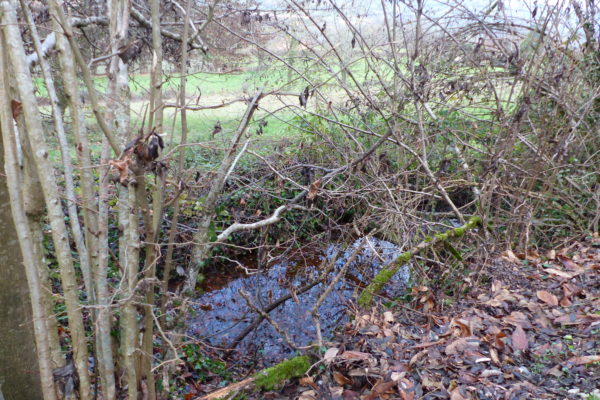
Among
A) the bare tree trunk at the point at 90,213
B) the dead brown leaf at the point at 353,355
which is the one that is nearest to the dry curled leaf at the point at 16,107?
the bare tree trunk at the point at 90,213

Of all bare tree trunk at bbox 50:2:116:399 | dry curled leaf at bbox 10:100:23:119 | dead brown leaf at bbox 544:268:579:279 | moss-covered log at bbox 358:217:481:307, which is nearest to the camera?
dry curled leaf at bbox 10:100:23:119

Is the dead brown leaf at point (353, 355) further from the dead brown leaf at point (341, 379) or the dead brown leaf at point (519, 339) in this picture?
the dead brown leaf at point (519, 339)

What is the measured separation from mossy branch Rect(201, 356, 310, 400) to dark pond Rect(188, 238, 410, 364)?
162cm

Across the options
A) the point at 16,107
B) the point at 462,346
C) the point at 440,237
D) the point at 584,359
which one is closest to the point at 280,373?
the point at 462,346

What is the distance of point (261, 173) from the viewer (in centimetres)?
680

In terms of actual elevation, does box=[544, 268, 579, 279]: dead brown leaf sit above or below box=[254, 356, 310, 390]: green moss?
above

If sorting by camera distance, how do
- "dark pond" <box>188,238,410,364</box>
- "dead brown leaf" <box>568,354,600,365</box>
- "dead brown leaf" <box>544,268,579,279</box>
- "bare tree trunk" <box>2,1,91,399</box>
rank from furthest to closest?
"dark pond" <box>188,238,410,364</box>
"dead brown leaf" <box>544,268,579,279</box>
"dead brown leaf" <box>568,354,600,365</box>
"bare tree trunk" <box>2,1,91,399</box>

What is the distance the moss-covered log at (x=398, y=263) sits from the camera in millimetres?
3781

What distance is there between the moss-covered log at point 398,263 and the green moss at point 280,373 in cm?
97

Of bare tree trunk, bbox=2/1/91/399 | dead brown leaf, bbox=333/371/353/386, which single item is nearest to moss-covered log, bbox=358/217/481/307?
dead brown leaf, bbox=333/371/353/386

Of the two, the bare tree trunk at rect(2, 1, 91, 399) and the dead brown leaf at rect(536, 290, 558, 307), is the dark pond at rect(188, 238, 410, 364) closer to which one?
the dead brown leaf at rect(536, 290, 558, 307)

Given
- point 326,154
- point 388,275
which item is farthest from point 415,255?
point 326,154

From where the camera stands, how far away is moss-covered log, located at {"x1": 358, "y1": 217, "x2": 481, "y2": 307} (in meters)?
3.78

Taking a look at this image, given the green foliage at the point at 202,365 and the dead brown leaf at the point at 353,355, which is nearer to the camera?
the dead brown leaf at the point at 353,355
